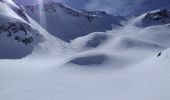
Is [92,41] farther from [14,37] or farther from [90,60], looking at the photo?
[90,60]

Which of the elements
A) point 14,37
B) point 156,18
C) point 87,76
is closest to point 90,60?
point 87,76

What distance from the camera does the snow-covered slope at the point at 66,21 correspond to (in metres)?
87.3

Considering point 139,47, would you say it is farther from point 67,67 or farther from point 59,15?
point 59,15

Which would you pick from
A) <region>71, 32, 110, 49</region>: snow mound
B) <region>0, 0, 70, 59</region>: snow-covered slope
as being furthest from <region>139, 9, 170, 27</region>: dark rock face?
<region>0, 0, 70, 59</region>: snow-covered slope

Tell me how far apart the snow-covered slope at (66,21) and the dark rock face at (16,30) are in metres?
19.6

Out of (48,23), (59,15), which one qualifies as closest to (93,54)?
(48,23)

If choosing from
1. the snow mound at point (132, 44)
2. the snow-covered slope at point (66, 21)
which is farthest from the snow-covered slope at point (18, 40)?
the snow-covered slope at point (66, 21)

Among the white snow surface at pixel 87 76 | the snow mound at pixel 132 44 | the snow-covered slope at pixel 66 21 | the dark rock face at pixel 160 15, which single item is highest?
the dark rock face at pixel 160 15

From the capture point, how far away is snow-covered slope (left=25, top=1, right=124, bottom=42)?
87344mm

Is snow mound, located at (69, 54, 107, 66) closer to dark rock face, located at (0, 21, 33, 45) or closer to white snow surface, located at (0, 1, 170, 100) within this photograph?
white snow surface, located at (0, 1, 170, 100)

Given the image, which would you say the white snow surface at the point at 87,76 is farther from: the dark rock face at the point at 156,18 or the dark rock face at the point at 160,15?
the dark rock face at the point at 160,15

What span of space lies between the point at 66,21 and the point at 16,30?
121 feet

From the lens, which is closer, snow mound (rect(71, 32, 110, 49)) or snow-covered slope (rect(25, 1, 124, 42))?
snow mound (rect(71, 32, 110, 49))

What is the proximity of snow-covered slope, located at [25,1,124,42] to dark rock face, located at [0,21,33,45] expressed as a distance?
19.6 metres
